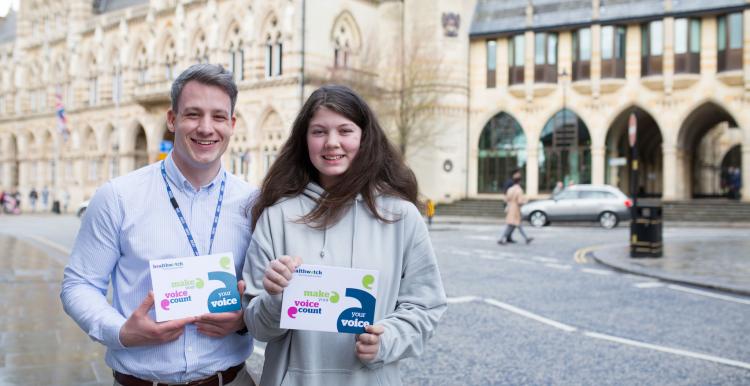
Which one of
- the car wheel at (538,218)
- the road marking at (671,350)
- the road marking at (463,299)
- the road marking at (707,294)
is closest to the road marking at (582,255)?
the road marking at (707,294)

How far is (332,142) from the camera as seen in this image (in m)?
2.30

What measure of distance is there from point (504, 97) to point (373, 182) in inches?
1342

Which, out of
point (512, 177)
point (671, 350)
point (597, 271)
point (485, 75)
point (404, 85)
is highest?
point (485, 75)

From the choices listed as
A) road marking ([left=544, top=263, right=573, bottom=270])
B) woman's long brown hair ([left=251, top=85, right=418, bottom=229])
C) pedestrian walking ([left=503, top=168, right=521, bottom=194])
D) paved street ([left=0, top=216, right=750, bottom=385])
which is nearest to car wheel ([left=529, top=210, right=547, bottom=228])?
pedestrian walking ([left=503, top=168, right=521, bottom=194])

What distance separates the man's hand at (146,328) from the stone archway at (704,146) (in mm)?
33621

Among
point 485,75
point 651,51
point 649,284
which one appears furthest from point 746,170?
point 649,284

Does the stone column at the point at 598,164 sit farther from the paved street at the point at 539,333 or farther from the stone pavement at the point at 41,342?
the stone pavement at the point at 41,342

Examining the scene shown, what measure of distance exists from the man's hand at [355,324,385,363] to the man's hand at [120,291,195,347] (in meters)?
0.59

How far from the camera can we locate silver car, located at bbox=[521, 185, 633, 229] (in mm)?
24531

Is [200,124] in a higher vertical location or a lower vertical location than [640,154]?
lower

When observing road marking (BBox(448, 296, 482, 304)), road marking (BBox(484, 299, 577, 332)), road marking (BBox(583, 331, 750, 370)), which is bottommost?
road marking (BBox(583, 331, 750, 370))

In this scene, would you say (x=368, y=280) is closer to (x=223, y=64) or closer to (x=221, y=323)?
(x=221, y=323)

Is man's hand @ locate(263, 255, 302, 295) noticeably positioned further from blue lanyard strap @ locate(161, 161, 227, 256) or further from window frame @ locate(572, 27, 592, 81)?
window frame @ locate(572, 27, 592, 81)

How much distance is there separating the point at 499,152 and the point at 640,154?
11140 mm
